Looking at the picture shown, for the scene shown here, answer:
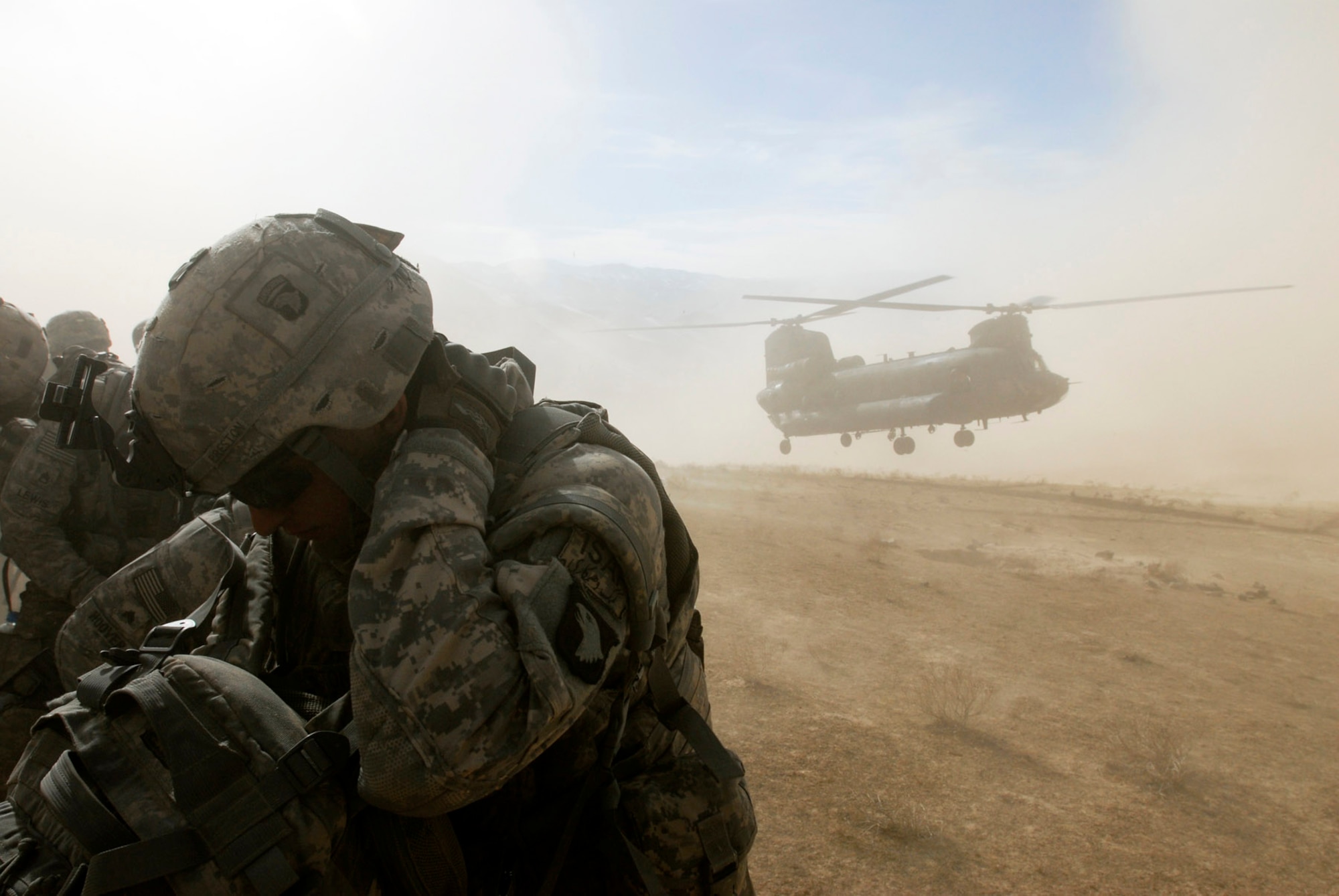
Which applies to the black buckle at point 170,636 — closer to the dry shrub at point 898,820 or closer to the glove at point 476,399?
the glove at point 476,399

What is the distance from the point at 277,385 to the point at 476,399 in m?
0.40

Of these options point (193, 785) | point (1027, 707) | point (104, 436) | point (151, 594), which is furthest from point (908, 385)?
point (193, 785)

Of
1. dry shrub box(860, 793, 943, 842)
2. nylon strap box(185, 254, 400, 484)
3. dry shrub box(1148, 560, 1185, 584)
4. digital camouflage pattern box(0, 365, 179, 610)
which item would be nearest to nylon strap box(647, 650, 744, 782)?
nylon strap box(185, 254, 400, 484)

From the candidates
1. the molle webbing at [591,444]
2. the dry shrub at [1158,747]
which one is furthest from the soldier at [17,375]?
the dry shrub at [1158,747]

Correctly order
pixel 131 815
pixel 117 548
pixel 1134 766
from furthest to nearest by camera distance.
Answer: pixel 1134 766 < pixel 117 548 < pixel 131 815

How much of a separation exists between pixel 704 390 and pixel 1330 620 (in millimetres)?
51391

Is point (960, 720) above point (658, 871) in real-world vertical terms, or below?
below

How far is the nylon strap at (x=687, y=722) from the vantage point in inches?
70.7

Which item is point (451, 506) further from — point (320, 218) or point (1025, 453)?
point (1025, 453)

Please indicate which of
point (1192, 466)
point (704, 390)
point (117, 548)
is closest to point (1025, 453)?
point (1192, 466)

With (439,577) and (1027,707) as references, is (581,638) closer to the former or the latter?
(439,577)

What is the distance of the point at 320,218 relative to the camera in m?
1.79

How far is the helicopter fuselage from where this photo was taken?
20.4 meters

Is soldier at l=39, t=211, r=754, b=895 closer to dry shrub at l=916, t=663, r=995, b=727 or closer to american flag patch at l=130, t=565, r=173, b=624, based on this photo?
american flag patch at l=130, t=565, r=173, b=624
